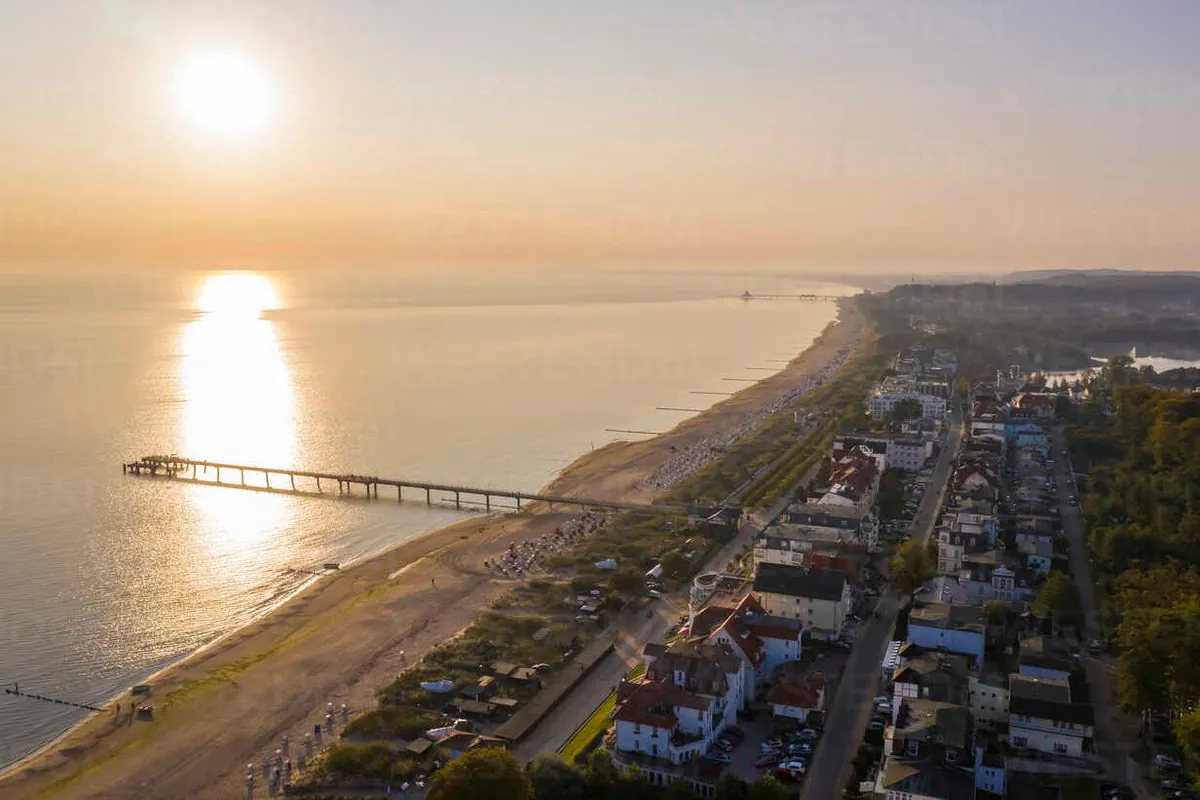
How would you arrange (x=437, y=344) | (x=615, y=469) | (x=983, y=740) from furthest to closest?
(x=437, y=344) → (x=615, y=469) → (x=983, y=740)

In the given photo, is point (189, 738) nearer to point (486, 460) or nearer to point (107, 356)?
point (486, 460)

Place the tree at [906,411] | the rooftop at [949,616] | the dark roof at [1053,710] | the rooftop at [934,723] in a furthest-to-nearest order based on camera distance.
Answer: the tree at [906,411] → the rooftop at [949,616] → the dark roof at [1053,710] → the rooftop at [934,723]

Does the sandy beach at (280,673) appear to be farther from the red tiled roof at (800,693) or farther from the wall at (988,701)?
the wall at (988,701)

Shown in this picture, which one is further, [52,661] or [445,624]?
[445,624]

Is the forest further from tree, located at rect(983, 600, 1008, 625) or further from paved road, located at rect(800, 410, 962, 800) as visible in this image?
paved road, located at rect(800, 410, 962, 800)

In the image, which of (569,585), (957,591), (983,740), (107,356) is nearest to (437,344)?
(107,356)

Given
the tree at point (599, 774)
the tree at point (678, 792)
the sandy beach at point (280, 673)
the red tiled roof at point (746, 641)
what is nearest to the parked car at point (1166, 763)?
the red tiled roof at point (746, 641)
